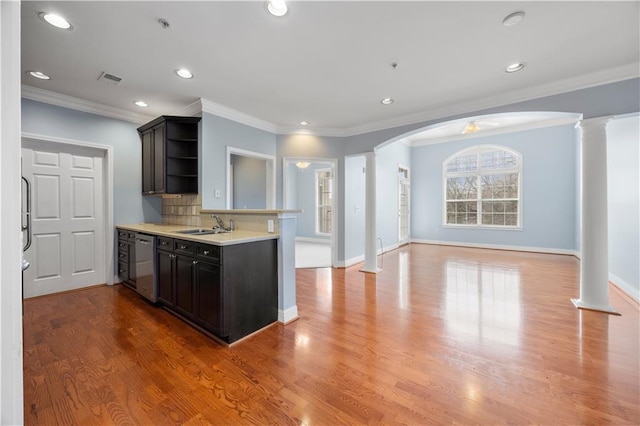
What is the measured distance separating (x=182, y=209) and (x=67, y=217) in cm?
146

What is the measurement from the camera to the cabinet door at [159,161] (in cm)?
381

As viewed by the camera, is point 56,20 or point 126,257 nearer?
point 56,20

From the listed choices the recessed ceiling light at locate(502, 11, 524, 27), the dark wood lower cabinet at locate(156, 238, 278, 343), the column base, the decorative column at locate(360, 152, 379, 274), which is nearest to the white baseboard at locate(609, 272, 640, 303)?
the column base

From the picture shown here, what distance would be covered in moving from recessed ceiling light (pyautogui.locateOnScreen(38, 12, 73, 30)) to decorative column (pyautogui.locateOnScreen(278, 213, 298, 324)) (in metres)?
2.36

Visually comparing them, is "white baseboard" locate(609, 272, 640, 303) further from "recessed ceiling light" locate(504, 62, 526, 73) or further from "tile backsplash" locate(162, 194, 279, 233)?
"tile backsplash" locate(162, 194, 279, 233)

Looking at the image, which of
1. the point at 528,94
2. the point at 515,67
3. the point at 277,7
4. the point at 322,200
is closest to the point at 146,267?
the point at 277,7

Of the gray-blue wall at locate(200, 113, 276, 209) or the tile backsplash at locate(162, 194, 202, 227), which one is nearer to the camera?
the gray-blue wall at locate(200, 113, 276, 209)

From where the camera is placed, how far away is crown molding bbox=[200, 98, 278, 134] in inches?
150

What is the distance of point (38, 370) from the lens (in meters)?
1.98

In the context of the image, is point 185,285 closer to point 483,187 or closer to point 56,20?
point 56,20

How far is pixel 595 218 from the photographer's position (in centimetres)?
307

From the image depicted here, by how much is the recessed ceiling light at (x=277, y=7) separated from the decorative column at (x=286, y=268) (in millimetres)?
1710

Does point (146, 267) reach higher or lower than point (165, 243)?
lower

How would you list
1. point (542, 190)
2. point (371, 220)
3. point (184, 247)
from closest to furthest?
point (184, 247)
point (371, 220)
point (542, 190)
